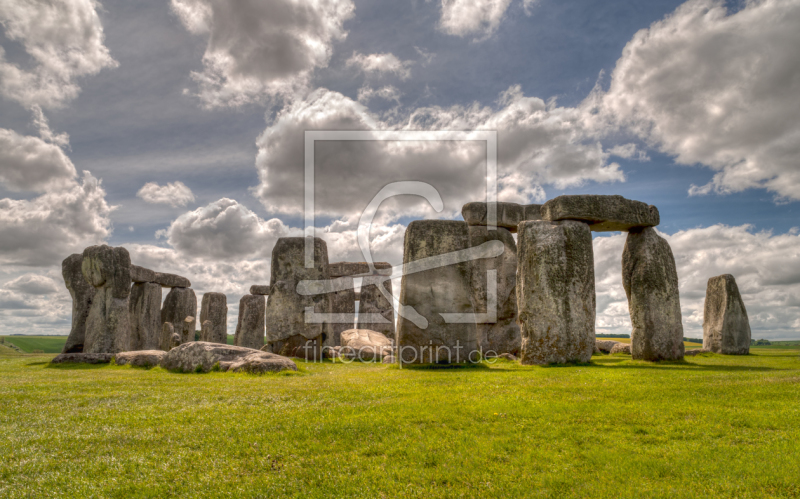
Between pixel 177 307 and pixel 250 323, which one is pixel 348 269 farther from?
pixel 177 307

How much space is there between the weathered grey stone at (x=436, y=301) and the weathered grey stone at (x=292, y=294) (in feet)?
16.7

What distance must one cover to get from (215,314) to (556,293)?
73.9ft

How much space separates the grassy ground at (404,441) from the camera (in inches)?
143

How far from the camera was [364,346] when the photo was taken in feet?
55.6

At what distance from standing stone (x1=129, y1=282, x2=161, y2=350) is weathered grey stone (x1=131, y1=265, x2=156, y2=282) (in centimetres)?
50

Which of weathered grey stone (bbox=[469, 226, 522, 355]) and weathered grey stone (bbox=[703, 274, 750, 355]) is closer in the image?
weathered grey stone (bbox=[469, 226, 522, 355])

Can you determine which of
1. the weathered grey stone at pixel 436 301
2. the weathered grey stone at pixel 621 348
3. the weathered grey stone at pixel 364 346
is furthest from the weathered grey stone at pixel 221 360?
the weathered grey stone at pixel 621 348

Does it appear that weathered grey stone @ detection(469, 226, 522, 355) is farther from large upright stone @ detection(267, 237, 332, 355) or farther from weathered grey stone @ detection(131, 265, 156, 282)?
weathered grey stone @ detection(131, 265, 156, 282)

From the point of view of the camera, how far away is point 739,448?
435 cm

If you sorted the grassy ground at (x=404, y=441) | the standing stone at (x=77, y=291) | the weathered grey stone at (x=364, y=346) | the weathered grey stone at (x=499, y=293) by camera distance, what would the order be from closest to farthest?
the grassy ground at (x=404, y=441), the weathered grey stone at (x=364, y=346), the standing stone at (x=77, y=291), the weathered grey stone at (x=499, y=293)

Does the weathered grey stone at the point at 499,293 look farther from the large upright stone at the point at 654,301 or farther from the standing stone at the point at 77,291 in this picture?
the standing stone at the point at 77,291

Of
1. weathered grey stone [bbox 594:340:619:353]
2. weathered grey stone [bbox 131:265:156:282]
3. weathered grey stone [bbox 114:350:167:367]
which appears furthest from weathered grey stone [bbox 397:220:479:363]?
weathered grey stone [bbox 131:265:156:282]

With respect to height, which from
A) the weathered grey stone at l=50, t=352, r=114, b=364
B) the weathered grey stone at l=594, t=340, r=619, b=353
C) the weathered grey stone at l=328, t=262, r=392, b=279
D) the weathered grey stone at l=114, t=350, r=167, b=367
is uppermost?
the weathered grey stone at l=328, t=262, r=392, b=279

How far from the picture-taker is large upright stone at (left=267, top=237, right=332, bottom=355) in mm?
15648
